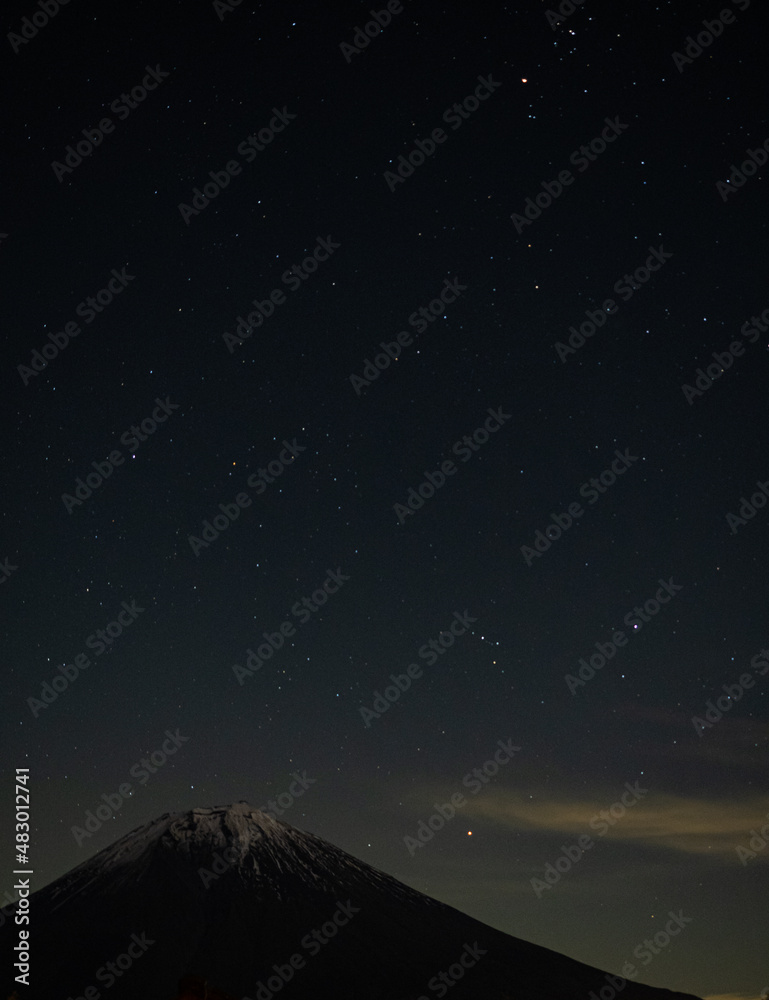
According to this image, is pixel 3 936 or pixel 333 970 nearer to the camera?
pixel 333 970

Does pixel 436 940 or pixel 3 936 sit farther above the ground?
pixel 436 940

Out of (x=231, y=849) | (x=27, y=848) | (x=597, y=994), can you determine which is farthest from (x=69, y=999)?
(x=27, y=848)

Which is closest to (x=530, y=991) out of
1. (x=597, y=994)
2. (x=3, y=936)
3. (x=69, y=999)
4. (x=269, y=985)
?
(x=597, y=994)

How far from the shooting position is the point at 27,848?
30719mm

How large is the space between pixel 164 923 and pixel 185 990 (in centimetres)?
14782

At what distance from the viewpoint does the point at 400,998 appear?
121375 mm

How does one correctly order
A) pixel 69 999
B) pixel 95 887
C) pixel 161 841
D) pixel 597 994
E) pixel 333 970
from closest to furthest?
pixel 69 999 → pixel 333 970 → pixel 597 994 → pixel 95 887 → pixel 161 841

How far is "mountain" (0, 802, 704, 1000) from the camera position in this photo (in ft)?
410

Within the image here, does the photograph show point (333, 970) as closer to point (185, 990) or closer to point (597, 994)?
point (597, 994)

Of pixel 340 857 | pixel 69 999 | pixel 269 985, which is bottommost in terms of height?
pixel 69 999

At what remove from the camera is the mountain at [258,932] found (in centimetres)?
12488

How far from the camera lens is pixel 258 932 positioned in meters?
139

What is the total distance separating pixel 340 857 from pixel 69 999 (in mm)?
56888

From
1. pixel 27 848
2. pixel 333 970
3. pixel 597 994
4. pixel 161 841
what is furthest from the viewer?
pixel 161 841
